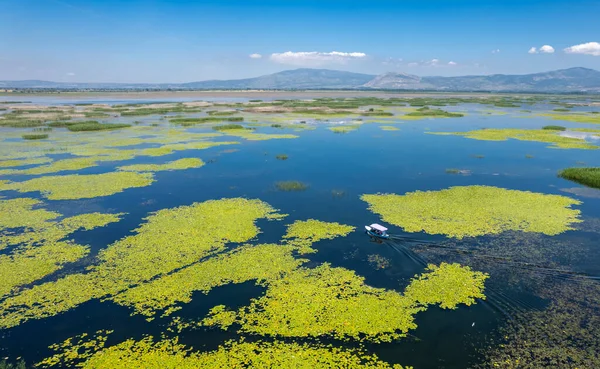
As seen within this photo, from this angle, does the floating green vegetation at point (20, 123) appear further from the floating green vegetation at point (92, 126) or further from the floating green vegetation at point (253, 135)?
the floating green vegetation at point (253, 135)

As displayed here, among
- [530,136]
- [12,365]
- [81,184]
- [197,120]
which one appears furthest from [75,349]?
[197,120]

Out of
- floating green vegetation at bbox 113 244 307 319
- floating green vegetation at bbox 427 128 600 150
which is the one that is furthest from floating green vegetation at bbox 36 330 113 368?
floating green vegetation at bbox 427 128 600 150

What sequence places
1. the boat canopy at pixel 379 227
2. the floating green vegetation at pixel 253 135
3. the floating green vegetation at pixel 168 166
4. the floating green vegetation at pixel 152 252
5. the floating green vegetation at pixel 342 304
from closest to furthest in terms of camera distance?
the floating green vegetation at pixel 342 304 < the floating green vegetation at pixel 152 252 < the boat canopy at pixel 379 227 < the floating green vegetation at pixel 168 166 < the floating green vegetation at pixel 253 135

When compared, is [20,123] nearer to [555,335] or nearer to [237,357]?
[237,357]

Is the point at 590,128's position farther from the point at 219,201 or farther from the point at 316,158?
the point at 219,201

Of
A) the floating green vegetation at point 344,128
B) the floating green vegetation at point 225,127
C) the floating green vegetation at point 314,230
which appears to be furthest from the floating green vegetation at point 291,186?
the floating green vegetation at point 225,127

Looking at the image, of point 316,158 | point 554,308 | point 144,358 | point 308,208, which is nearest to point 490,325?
point 554,308

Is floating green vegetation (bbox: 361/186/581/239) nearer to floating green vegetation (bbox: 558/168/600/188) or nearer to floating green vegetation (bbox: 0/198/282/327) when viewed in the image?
floating green vegetation (bbox: 558/168/600/188)
